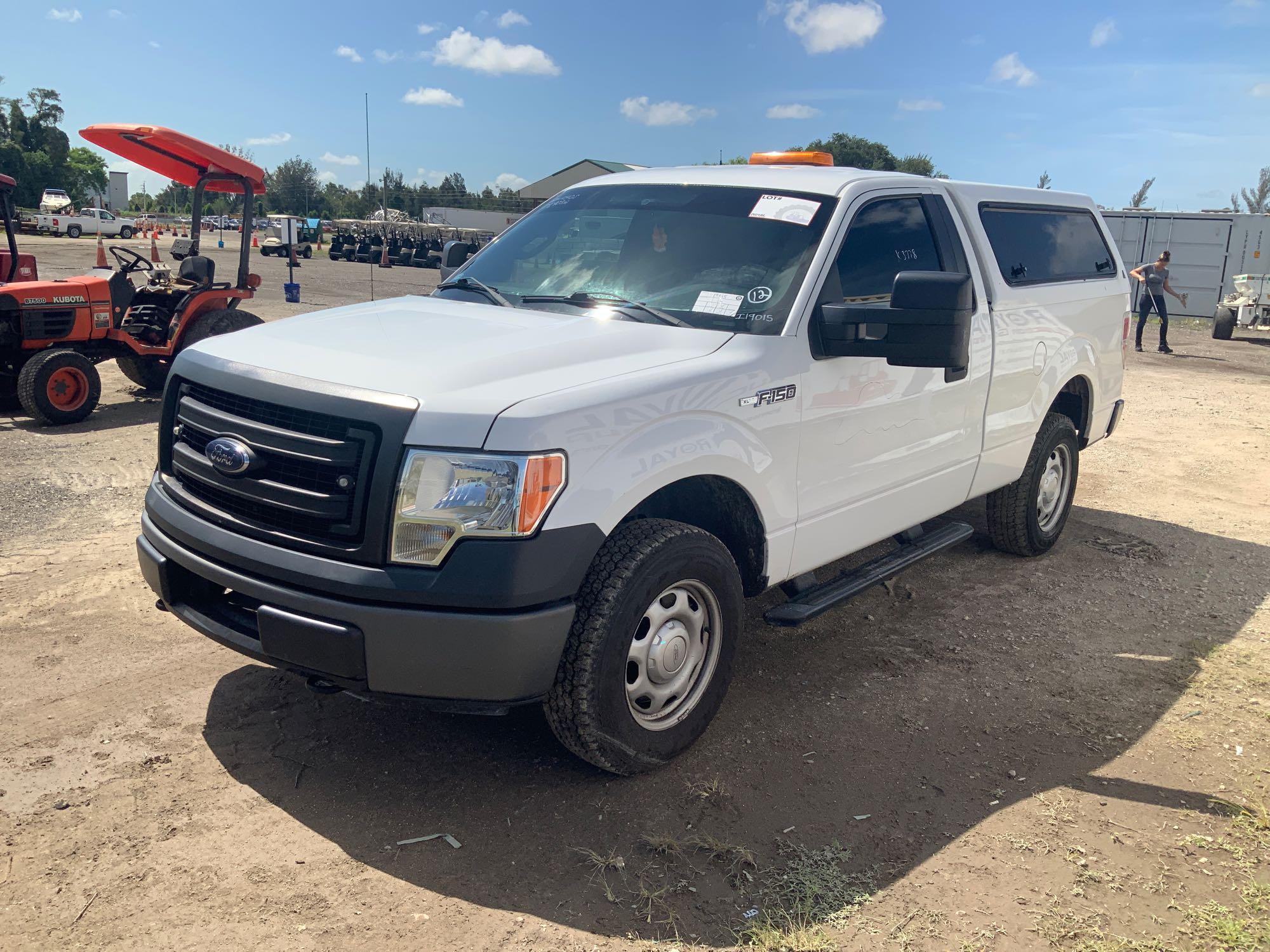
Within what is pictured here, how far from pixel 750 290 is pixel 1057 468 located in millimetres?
3311

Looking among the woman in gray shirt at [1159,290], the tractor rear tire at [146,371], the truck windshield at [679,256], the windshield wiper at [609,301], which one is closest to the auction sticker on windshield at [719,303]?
the truck windshield at [679,256]

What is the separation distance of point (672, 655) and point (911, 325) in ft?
4.88

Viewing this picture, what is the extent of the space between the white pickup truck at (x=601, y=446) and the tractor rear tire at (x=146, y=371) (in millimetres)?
6563

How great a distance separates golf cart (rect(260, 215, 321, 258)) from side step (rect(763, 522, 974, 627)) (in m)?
17.5

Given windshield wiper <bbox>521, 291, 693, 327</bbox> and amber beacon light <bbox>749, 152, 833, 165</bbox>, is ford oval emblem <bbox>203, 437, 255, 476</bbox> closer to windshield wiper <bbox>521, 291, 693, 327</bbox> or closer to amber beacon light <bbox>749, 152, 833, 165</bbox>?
windshield wiper <bbox>521, 291, 693, 327</bbox>

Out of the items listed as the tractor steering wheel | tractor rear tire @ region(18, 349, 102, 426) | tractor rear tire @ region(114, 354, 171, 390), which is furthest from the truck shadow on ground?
tractor rear tire @ region(114, 354, 171, 390)

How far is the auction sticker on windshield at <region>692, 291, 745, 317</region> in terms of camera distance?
12.5ft

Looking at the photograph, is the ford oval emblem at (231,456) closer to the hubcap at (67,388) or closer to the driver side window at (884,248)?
the driver side window at (884,248)

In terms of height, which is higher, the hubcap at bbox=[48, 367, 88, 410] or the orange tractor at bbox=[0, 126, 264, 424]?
the orange tractor at bbox=[0, 126, 264, 424]

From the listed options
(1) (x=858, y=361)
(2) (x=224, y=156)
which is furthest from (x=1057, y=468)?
(2) (x=224, y=156)

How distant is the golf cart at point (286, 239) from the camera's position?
68.1 ft

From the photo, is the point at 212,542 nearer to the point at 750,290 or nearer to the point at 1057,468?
the point at 750,290

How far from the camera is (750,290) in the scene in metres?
3.87

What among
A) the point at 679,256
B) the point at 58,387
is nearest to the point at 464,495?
the point at 679,256
